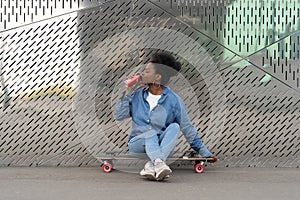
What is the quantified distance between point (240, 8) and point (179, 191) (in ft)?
8.17

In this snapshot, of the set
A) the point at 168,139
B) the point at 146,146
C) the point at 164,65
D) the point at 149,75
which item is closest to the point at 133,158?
the point at 146,146

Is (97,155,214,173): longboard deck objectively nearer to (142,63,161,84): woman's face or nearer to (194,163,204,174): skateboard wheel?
(194,163,204,174): skateboard wheel

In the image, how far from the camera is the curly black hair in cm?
555

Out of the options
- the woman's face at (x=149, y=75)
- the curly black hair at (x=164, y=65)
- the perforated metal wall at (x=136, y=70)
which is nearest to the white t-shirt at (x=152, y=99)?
the woman's face at (x=149, y=75)

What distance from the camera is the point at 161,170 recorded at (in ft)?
15.4

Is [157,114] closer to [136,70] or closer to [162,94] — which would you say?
[162,94]

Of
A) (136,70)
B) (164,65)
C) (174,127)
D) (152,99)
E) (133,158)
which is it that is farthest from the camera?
(136,70)

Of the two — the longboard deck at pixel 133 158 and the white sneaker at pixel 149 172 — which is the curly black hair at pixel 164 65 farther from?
the white sneaker at pixel 149 172

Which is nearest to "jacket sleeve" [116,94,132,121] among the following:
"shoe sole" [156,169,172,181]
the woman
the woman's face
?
the woman

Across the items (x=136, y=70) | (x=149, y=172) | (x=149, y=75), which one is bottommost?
(x=149, y=172)

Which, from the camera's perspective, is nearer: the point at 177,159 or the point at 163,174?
the point at 163,174

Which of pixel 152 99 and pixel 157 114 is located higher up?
pixel 152 99

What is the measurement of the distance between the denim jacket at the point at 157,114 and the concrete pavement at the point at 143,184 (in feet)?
1.27

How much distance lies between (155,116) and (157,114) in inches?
1.2
